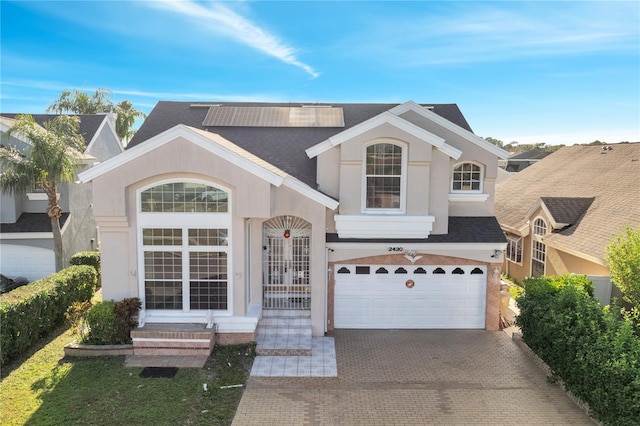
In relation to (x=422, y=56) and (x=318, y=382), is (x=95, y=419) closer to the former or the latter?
(x=318, y=382)

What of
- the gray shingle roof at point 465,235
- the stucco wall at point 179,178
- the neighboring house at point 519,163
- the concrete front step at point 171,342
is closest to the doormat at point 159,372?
the concrete front step at point 171,342

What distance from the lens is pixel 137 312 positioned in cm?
1290

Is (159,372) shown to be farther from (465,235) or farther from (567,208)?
(567,208)

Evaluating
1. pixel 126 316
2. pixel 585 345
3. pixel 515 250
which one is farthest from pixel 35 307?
pixel 515 250

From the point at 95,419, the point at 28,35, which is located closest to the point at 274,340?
the point at 95,419

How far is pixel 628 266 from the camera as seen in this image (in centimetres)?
1252

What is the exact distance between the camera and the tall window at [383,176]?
46.6 feet

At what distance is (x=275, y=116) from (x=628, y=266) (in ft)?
46.5

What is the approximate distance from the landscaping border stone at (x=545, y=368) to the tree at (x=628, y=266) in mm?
3129

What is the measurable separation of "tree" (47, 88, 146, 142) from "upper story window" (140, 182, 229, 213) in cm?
3422

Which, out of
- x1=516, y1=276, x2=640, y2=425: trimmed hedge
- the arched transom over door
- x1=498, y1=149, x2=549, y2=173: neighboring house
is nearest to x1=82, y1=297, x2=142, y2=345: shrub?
the arched transom over door

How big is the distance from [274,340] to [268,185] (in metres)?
4.82

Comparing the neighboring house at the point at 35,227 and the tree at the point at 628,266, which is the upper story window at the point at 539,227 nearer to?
the tree at the point at 628,266

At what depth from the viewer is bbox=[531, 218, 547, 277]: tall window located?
2094 cm
